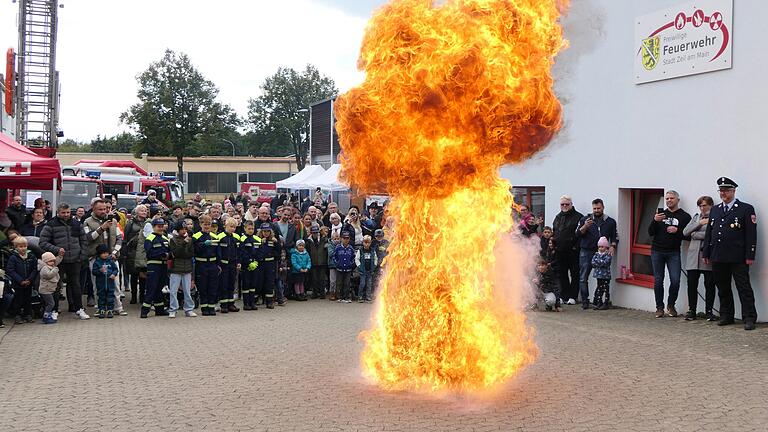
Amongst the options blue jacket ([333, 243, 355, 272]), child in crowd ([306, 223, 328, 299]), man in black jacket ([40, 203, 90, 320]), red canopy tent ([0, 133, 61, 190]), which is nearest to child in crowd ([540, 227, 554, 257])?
blue jacket ([333, 243, 355, 272])

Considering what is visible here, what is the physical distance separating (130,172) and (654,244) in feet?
74.8

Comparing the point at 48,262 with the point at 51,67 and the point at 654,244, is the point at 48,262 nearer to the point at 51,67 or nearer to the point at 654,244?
the point at 654,244

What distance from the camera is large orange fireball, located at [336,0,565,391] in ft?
23.0

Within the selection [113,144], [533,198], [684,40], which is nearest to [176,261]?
[533,198]

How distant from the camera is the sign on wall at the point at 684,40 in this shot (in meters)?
12.1

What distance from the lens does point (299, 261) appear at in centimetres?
1527

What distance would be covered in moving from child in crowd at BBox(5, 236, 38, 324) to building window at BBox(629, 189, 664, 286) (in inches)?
427

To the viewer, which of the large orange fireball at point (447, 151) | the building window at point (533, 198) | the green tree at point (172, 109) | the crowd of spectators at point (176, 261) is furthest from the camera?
the green tree at point (172, 109)

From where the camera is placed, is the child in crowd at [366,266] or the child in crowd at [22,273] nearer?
the child in crowd at [22,273]

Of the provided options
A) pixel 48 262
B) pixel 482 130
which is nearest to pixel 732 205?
pixel 482 130

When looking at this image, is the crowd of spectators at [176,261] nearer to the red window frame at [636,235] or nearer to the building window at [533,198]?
the building window at [533,198]

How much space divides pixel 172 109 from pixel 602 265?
146 feet

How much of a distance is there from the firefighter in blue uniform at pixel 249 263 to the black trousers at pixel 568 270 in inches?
235

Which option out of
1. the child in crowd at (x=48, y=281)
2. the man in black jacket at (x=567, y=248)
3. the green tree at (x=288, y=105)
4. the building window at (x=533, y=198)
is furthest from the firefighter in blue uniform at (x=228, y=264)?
the green tree at (x=288, y=105)
